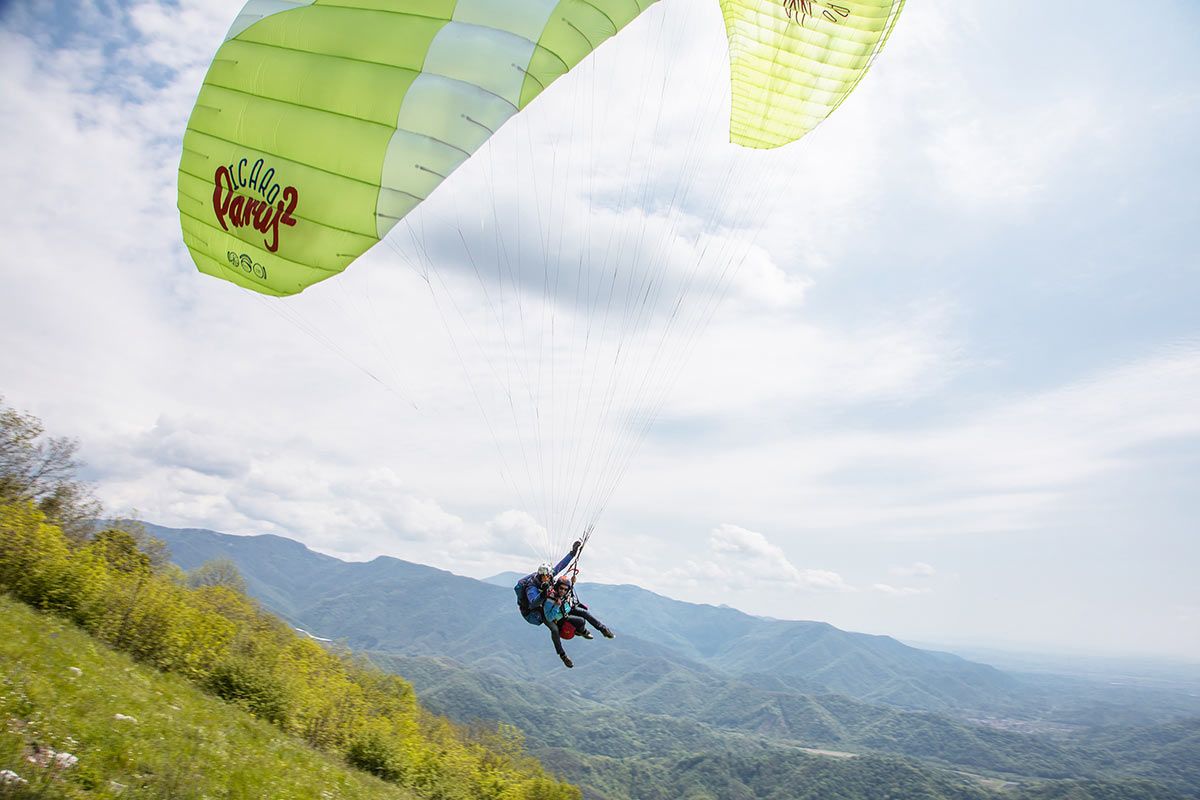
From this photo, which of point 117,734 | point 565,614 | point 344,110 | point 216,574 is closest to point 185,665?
point 117,734

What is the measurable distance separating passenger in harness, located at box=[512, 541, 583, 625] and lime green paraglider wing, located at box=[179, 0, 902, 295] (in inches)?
228

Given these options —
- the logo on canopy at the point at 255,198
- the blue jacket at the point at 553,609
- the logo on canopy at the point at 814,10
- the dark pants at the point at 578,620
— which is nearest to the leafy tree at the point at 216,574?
the dark pants at the point at 578,620

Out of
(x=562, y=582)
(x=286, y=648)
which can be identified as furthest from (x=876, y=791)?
(x=562, y=582)

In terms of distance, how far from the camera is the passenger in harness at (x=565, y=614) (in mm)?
9914

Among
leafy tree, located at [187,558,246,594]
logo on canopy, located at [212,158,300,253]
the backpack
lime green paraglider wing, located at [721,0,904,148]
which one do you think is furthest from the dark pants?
leafy tree, located at [187,558,246,594]

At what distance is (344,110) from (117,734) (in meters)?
7.47

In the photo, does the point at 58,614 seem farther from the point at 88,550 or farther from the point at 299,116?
the point at 299,116

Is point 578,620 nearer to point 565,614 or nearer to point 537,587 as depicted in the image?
point 565,614

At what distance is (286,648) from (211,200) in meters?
26.2

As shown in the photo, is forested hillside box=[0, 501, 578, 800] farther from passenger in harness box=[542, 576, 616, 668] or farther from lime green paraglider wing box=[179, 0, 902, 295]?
lime green paraglider wing box=[179, 0, 902, 295]

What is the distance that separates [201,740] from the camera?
29.0ft

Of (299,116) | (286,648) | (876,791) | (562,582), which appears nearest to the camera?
(299,116)

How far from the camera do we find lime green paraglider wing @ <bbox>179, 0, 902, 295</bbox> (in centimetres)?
614

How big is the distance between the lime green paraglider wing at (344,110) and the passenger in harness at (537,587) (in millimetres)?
5798
